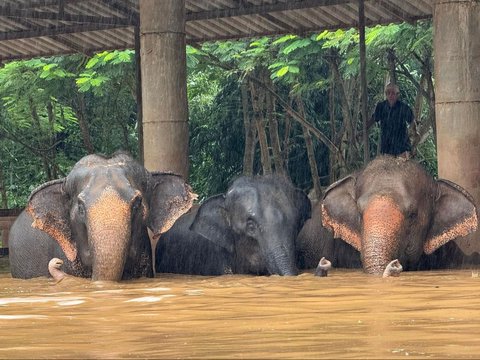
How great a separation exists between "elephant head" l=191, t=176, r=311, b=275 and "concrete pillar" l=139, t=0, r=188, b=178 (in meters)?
1.26

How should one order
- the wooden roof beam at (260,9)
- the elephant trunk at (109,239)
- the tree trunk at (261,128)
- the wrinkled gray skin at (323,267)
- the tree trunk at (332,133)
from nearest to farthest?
the elephant trunk at (109,239), the wrinkled gray skin at (323,267), the wooden roof beam at (260,9), the tree trunk at (332,133), the tree trunk at (261,128)

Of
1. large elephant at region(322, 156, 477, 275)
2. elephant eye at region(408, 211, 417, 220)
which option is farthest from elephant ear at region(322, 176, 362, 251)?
elephant eye at region(408, 211, 417, 220)

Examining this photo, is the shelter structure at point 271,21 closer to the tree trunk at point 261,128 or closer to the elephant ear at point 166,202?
the elephant ear at point 166,202

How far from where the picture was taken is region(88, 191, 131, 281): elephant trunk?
32.1ft

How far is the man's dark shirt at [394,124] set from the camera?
15719mm

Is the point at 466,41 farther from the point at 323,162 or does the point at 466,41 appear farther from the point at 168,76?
the point at 323,162

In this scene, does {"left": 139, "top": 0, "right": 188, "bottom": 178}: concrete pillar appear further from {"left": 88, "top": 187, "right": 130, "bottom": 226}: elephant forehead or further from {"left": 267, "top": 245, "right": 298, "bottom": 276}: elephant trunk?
{"left": 88, "top": 187, "right": 130, "bottom": 226}: elephant forehead

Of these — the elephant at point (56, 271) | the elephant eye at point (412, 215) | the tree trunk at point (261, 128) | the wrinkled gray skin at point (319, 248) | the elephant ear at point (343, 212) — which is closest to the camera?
the elephant at point (56, 271)

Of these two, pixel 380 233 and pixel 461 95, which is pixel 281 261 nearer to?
pixel 380 233

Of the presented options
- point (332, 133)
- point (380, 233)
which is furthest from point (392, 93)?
point (332, 133)

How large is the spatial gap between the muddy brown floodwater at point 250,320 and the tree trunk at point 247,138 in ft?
49.7

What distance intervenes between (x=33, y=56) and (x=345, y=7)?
17.2 ft

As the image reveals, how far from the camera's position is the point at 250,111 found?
25234 mm

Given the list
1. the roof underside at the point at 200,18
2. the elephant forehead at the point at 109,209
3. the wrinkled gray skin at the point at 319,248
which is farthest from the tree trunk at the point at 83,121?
the elephant forehead at the point at 109,209
